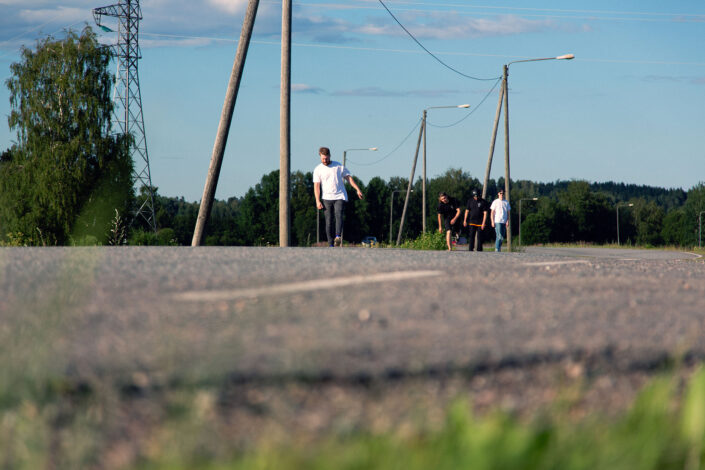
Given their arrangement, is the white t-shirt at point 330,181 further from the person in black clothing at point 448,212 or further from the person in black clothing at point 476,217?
the person in black clothing at point 448,212

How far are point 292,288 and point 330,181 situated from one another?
933cm

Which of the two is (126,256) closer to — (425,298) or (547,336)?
(425,298)

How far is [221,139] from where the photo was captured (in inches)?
632

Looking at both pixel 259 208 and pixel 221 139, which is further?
pixel 259 208

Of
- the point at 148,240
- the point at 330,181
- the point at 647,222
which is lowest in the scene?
the point at 148,240

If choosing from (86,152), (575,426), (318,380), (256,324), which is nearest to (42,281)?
(256,324)

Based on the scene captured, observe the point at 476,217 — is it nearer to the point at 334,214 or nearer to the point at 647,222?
the point at 334,214

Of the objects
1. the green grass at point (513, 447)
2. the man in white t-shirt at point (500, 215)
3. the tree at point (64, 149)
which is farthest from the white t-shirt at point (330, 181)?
the tree at point (64, 149)

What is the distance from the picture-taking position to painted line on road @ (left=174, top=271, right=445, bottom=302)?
451 centimetres

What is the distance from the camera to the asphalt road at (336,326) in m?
3.10

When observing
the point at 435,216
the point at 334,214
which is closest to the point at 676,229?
the point at 435,216

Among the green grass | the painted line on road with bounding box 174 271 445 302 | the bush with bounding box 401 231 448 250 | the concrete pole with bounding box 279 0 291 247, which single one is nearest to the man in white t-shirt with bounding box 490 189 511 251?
the bush with bounding box 401 231 448 250

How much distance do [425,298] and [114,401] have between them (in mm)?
2492

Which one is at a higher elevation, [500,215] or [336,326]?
[500,215]
